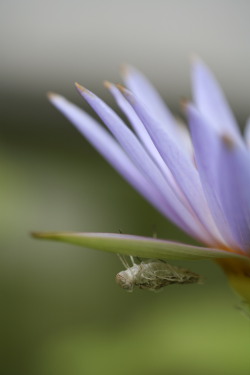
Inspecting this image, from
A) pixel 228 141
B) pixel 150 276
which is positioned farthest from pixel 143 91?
pixel 228 141

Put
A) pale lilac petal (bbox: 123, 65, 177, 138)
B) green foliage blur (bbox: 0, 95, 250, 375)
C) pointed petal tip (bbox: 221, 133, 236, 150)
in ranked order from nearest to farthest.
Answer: pointed petal tip (bbox: 221, 133, 236, 150)
pale lilac petal (bbox: 123, 65, 177, 138)
green foliage blur (bbox: 0, 95, 250, 375)

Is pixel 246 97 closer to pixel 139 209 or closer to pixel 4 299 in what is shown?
pixel 139 209

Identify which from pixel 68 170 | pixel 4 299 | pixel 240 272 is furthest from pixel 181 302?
pixel 240 272

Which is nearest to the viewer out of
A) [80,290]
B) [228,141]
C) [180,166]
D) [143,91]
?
[228,141]

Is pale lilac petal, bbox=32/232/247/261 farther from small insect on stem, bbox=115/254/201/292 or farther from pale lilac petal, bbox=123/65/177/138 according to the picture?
pale lilac petal, bbox=123/65/177/138

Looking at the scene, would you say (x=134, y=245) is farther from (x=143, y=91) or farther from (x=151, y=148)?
(x=143, y=91)

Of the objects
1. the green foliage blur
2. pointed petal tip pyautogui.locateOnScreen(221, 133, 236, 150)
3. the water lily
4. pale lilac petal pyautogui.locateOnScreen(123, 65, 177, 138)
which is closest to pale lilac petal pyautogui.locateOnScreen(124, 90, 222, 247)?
the water lily

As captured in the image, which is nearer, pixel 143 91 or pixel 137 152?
pixel 137 152
